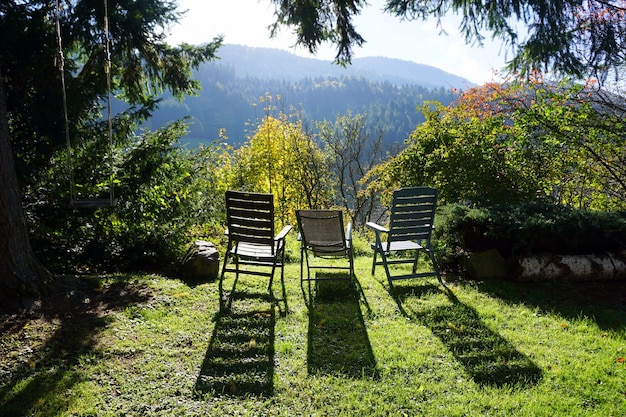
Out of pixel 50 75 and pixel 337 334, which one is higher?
pixel 50 75

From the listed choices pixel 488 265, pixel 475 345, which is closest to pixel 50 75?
pixel 475 345

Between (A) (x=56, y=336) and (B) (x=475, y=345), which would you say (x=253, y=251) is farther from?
(B) (x=475, y=345)

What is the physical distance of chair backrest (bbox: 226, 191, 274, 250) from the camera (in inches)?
191

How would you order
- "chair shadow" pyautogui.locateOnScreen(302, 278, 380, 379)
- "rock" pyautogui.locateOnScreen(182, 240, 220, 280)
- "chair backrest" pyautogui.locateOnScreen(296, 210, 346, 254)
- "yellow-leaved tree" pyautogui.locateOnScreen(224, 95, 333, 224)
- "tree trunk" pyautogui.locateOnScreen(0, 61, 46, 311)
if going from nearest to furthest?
"chair shadow" pyautogui.locateOnScreen(302, 278, 380, 379) < "tree trunk" pyautogui.locateOnScreen(0, 61, 46, 311) < "chair backrest" pyautogui.locateOnScreen(296, 210, 346, 254) < "rock" pyautogui.locateOnScreen(182, 240, 220, 280) < "yellow-leaved tree" pyautogui.locateOnScreen(224, 95, 333, 224)

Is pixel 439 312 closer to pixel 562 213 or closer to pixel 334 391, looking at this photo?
pixel 334 391

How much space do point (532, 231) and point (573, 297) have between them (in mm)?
866

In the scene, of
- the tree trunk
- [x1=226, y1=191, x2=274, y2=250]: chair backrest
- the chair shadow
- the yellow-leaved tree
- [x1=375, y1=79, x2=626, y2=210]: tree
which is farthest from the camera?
the yellow-leaved tree

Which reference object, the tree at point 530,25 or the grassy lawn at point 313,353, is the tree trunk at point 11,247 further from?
the tree at point 530,25

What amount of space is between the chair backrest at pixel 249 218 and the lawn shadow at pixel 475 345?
5.53ft

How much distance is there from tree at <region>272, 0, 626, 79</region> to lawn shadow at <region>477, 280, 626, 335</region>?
248 cm

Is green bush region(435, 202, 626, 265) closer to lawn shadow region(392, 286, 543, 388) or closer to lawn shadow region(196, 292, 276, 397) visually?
lawn shadow region(392, 286, 543, 388)

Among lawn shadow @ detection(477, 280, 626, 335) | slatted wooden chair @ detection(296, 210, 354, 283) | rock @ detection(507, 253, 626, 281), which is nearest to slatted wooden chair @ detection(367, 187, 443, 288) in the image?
slatted wooden chair @ detection(296, 210, 354, 283)

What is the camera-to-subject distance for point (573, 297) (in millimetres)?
4719

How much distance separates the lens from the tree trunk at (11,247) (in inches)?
147
